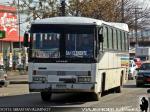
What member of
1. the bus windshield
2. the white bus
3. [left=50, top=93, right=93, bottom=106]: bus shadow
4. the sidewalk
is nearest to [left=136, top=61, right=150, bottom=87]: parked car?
the sidewalk

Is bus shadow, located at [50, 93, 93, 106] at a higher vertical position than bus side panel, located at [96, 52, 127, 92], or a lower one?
lower

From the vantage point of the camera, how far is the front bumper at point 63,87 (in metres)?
19.6

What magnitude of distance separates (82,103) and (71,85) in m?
0.99

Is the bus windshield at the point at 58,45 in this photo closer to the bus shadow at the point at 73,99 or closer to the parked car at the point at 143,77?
the bus shadow at the point at 73,99

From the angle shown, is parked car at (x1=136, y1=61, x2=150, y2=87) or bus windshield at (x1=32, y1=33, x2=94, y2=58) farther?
parked car at (x1=136, y1=61, x2=150, y2=87)

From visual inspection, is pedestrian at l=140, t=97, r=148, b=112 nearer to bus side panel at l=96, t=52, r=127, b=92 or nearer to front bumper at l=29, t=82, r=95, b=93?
front bumper at l=29, t=82, r=95, b=93

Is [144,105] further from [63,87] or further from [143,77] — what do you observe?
[143,77]

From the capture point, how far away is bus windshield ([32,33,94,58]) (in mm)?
19656

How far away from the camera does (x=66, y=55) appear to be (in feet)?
64.4

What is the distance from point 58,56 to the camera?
774 inches

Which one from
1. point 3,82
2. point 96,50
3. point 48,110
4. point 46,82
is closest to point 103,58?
point 96,50

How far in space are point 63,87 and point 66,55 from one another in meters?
1.17

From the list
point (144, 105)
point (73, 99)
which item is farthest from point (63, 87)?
point (144, 105)

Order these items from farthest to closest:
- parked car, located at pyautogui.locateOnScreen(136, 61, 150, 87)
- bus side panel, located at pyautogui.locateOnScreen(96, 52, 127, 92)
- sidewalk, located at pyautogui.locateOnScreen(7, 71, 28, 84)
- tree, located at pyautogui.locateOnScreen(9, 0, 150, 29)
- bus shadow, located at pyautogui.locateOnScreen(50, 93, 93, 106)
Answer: tree, located at pyautogui.locateOnScreen(9, 0, 150, 29) < sidewalk, located at pyautogui.locateOnScreen(7, 71, 28, 84) < parked car, located at pyautogui.locateOnScreen(136, 61, 150, 87) < bus shadow, located at pyautogui.locateOnScreen(50, 93, 93, 106) < bus side panel, located at pyautogui.locateOnScreen(96, 52, 127, 92)
